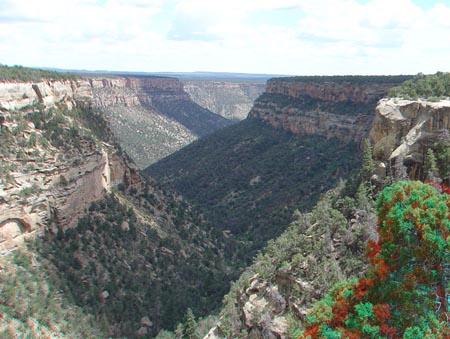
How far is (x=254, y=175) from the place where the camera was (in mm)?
75125

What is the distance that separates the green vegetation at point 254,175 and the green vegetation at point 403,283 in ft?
104

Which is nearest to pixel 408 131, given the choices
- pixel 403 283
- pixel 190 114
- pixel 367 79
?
pixel 403 283

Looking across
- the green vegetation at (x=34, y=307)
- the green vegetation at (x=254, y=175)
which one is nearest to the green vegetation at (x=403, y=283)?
the green vegetation at (x=34, y=307)

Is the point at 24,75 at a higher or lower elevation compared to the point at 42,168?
higher

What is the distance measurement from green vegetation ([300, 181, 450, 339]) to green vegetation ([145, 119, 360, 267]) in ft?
104

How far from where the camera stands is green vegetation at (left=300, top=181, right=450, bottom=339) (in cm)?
1711

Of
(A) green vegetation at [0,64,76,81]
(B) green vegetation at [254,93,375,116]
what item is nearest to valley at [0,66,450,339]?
(A) green vegetation at [0,64,76,81]

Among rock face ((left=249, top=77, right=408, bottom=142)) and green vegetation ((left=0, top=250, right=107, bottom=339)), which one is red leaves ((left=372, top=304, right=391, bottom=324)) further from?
rock face ((left=249, top=77, right=408, bottom=142))

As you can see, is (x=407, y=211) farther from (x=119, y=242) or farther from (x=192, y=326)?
(x=119, y=242)

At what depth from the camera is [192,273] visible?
41.8 m

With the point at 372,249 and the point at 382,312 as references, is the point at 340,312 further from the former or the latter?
the point at 372,249

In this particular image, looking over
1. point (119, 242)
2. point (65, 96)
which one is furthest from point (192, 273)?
point (65, 96)

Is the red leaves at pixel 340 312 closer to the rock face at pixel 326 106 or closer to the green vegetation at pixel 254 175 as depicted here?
the green vegetation at pixel 254 175

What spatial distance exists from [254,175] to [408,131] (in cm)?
4919
